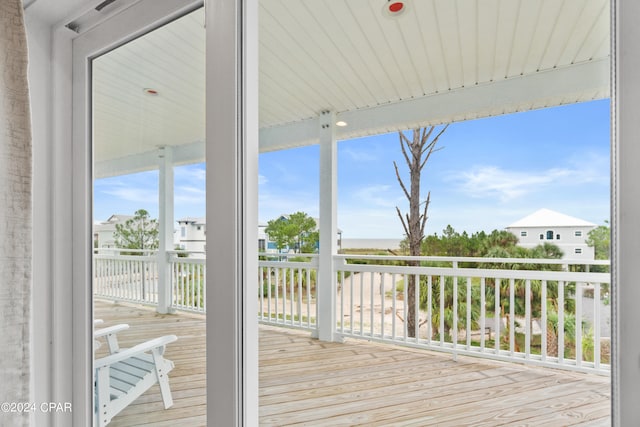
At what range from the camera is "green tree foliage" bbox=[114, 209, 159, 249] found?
3.87ft

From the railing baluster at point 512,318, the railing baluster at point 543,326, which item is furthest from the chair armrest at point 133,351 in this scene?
the railing baluster at point 512,318

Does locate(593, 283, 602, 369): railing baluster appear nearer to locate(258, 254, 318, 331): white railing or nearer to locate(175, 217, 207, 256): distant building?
locate(258, 254, 318, 331): white railing

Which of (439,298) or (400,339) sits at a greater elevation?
(439,298)

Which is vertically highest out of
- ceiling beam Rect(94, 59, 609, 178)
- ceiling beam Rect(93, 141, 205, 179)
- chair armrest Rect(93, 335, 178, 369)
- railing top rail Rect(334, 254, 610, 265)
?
ceiling beam Rect(94, 59, 609, 178)

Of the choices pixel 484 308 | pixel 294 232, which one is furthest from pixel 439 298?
pixel 294 232

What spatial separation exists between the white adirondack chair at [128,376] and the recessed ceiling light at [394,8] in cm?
178

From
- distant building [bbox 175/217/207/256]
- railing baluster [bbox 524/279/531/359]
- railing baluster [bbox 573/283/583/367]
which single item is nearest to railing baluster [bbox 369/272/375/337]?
railing baluster [bbox 524/279/531/359]

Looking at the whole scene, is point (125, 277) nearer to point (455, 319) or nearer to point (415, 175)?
point (415, 175)

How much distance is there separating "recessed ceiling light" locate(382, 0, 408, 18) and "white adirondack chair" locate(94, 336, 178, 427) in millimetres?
1776

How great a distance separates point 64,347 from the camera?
1.27 meters

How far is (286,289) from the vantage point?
1.63 metres

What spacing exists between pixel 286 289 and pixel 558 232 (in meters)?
1.12

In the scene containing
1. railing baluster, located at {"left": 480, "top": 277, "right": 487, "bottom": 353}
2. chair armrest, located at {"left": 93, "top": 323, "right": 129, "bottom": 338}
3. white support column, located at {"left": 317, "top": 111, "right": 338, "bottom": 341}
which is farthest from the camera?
railing baluster, located at {"left": 480, "top": 277, "right": 487, "bottom": 353}

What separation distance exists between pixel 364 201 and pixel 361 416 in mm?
1295
